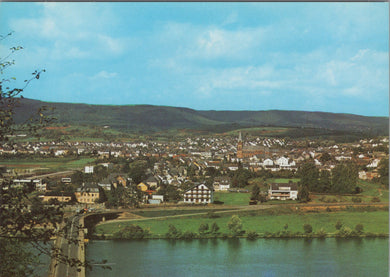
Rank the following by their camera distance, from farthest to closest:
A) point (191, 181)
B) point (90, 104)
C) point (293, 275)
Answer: point (191, 181) → point (90, 104) → point (293, 275)

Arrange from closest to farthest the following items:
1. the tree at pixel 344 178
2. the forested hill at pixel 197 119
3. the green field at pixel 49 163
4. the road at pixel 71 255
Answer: the road at pixel 71 255 → the green field at pixel 49 163 → the forested hill at pixel 197 119 → the tree at pixel 344 178

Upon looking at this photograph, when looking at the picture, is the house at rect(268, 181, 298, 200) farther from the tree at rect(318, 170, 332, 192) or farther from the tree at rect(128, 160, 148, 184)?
the tree at rect(128, 160, 148, 184)

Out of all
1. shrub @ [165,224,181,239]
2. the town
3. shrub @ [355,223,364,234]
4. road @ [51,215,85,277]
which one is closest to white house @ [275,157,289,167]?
the town

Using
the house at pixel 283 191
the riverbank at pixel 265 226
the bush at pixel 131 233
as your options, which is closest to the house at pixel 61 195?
the riverbank at pixel 265 226

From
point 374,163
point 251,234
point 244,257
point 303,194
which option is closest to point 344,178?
point 374,163

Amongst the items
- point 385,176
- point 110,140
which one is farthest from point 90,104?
point 385,176

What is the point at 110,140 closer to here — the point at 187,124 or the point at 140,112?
the point at 140,112

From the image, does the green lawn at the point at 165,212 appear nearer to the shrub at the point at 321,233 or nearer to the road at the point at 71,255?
the road at the point at 71,255
